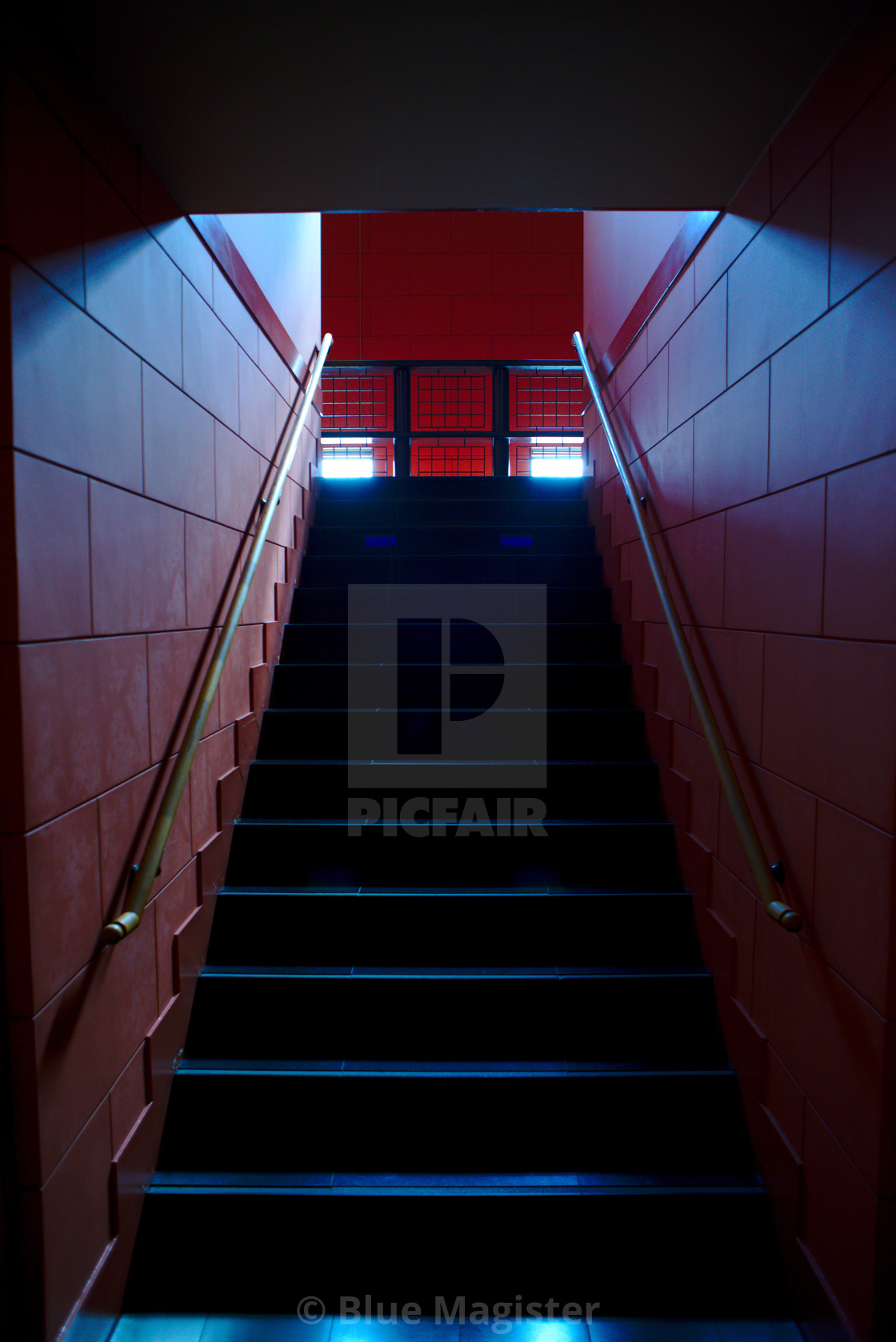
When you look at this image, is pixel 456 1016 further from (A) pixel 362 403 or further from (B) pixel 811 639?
(A) pixel 362 403

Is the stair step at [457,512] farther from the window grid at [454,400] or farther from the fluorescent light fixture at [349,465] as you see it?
the window grid at [454,400]

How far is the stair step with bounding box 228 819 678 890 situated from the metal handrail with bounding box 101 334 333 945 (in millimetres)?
551

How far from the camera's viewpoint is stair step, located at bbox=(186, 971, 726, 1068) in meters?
1.75

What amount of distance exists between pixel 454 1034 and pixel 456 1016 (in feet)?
0.13

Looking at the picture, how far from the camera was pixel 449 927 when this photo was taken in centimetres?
196

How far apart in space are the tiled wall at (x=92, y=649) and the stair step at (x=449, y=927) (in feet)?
0.46

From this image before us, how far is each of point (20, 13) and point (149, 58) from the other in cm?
22

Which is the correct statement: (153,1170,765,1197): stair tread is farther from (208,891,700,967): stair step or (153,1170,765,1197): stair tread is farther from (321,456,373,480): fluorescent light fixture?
(321,456,373,480): fluorescent light fixture

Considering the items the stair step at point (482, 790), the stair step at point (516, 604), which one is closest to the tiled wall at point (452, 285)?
the stair step at point (516, 604)

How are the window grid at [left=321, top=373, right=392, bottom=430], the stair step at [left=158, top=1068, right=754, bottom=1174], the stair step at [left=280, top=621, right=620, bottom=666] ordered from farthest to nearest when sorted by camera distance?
the window grid at [left=321, top=373, right=392, bottom=430], the stair step at [left=280, top=621, right=620, bottom=666], the stair step at [left=158, top=1068, right=754, bottom=1174]

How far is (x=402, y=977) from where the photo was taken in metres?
1.82

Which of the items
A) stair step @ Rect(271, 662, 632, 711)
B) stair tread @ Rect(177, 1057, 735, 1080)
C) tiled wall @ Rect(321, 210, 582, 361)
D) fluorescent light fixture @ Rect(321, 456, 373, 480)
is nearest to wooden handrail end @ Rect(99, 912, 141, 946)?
stair tread @ Rect(177, 1057, 735, 1080)

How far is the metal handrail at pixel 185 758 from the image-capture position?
1.31m

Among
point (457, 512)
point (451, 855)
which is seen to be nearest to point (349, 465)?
point (457, 512)
